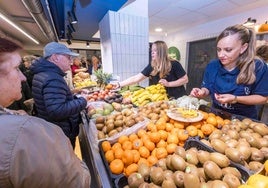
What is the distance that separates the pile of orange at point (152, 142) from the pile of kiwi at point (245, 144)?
0.15 m

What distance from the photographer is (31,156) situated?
19.2 inches

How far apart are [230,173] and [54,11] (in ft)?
16.3

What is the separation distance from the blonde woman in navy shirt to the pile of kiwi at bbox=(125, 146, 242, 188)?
0.64m

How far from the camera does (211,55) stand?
18.7ft

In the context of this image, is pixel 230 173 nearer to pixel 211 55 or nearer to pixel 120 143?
pixel 120 143

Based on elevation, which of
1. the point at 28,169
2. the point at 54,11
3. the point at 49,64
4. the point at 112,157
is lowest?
the point at 112,157

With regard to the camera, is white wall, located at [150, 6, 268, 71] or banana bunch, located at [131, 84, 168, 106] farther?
white wall, located at [150, 6, 268, 71]

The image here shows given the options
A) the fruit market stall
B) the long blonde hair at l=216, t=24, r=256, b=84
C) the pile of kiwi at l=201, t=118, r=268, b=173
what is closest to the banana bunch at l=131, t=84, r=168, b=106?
the fruit market stall

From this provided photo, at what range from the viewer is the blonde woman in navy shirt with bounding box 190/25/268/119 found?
127cm

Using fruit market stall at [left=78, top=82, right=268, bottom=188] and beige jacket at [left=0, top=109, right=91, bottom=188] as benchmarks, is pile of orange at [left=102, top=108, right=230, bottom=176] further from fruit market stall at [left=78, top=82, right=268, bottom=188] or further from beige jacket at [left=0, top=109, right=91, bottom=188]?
beige jacket at [left=0, top=109, right=91, bottom=188]

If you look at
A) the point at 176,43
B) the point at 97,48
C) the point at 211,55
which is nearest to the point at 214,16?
the point at 211,55

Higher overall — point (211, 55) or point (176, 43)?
point (176, 43)

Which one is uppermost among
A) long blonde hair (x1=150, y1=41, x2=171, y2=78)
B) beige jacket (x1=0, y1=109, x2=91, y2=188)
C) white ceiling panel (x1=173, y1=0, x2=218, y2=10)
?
white ceiling panel (x1=173, y1=0, x2=218, y2=10)

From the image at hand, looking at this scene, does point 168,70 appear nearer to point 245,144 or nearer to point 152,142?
point 152,142
